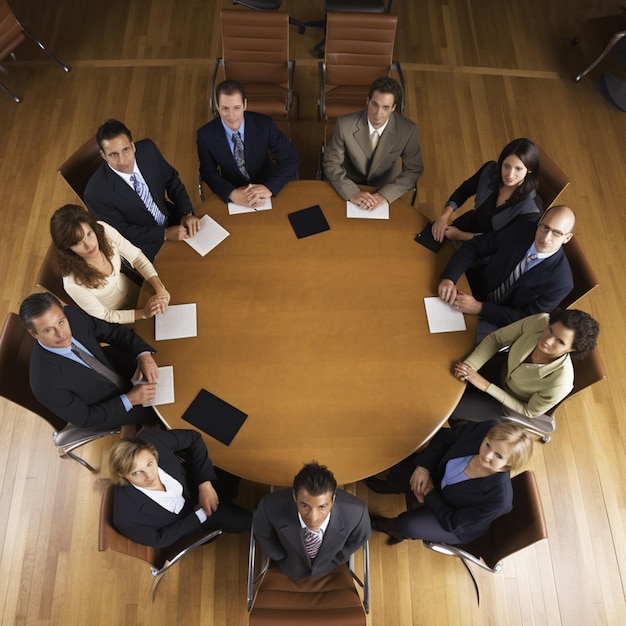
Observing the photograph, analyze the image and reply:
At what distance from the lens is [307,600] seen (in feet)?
7.53

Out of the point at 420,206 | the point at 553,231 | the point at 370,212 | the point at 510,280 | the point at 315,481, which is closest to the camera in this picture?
the point at 315,481

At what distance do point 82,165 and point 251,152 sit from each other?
1067 millimetres

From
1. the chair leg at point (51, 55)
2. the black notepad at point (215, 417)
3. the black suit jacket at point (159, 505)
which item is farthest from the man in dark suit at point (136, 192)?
the chair leg at point (51, 55)

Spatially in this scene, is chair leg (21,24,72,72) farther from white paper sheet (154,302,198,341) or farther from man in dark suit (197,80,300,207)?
white paper sheet (154,302,198,341)

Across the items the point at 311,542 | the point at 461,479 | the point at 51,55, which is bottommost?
the point at 311,542

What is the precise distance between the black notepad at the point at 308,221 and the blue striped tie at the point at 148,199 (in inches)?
33.8

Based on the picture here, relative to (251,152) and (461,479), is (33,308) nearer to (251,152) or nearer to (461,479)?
(251,152)

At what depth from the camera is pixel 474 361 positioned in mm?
2670

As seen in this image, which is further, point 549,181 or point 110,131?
point 549,181

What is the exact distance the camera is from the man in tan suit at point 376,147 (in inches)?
125

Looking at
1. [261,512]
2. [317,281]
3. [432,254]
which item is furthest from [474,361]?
[261,512]

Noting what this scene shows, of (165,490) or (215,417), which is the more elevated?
(215,417)

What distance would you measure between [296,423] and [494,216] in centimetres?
173

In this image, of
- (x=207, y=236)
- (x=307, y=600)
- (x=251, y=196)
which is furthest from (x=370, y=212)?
(x=307, y=600)
